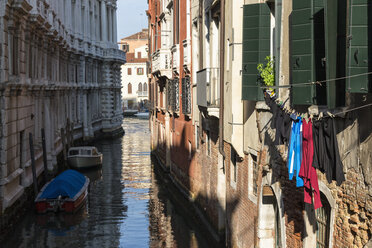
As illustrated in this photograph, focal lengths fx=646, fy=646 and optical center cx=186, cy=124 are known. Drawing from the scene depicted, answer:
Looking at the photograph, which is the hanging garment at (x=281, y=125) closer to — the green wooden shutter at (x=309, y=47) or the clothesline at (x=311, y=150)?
the clothesline at (x=311, y=150)

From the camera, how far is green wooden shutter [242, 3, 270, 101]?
11.6m

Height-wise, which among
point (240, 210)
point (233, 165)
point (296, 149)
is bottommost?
point (240, 210)

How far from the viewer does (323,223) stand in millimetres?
8898

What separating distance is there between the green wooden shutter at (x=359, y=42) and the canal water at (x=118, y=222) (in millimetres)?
10973

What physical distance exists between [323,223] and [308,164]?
1239 millimetres

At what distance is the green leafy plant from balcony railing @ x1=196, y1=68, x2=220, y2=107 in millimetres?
4460

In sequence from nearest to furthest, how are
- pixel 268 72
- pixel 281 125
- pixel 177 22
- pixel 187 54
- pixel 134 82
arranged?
pixel 281 125, pixel 268 72, pixel 187 54, pixel 177 22, pixel 134 82

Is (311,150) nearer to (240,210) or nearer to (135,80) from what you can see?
(240,210)

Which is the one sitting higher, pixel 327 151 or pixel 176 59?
pixel 176 59

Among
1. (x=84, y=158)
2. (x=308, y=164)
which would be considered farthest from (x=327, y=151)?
(x=84, y=158)

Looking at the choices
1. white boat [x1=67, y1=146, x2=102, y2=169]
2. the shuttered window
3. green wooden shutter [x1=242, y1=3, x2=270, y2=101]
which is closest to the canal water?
white boat [x1=67, y1=146, x2=102, y2=169]

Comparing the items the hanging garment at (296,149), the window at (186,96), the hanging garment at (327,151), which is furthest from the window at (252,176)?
the window at (186,96)

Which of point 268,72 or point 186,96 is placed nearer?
point 268,72

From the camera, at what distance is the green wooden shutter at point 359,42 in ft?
22.4
